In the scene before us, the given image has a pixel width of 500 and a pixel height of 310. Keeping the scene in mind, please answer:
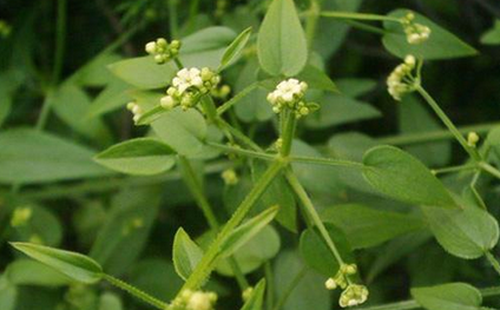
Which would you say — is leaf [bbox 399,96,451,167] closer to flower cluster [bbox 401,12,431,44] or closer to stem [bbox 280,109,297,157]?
flower cluster [bbox 401,12,431,44]

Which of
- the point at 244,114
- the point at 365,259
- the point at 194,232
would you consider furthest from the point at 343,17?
the point at 194,232

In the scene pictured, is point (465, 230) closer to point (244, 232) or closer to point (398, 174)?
point (398, 174)

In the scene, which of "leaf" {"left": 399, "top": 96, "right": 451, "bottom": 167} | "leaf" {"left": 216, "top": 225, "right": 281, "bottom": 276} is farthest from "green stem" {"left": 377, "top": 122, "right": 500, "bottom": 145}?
"leaf" {"left": 216, "top": 225, "right": 281, "bottom": 276}

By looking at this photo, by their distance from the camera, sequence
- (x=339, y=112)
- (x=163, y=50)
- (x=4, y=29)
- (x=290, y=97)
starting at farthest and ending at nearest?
(x=4, y=29), (x=339, y=112), (x=163, y=50), (x=290, y=97)

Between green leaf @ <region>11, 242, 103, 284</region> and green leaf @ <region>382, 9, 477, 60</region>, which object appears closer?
green leaf @ <region>11, 242, 103, 284</region>

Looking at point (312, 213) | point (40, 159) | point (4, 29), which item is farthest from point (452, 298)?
point (4, 29)
